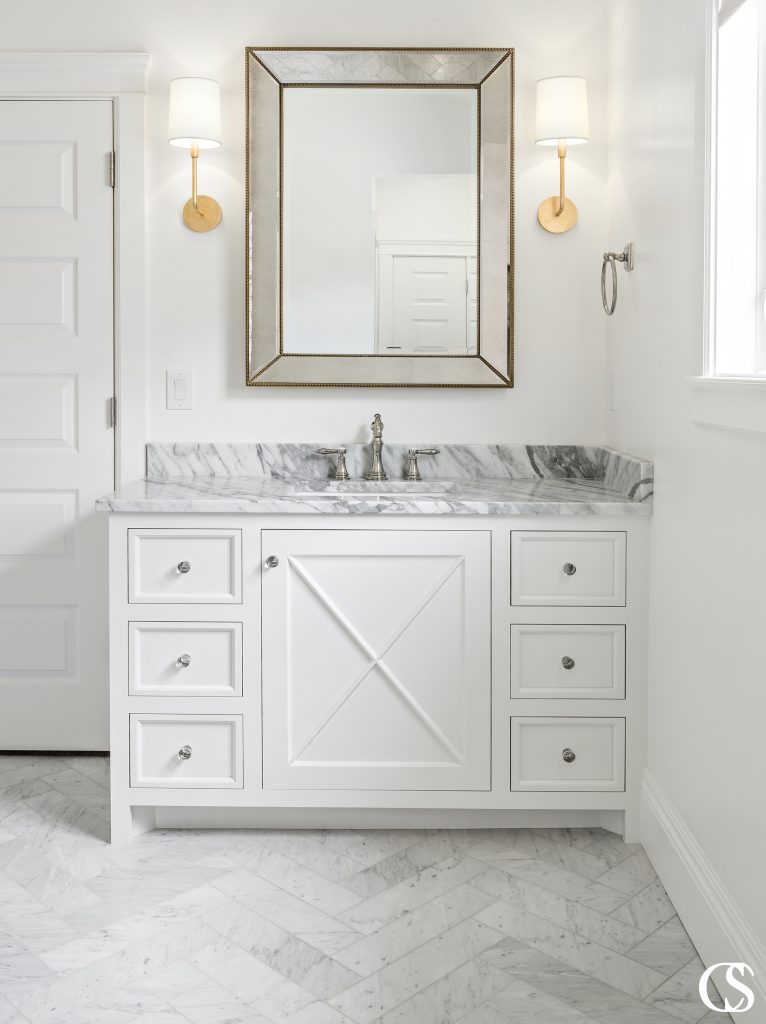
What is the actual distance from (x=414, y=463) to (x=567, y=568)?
66cm

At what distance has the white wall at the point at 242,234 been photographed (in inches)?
118

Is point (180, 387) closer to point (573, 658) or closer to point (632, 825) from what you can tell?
point (573, 658)

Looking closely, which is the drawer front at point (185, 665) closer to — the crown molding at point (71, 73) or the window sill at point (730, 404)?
the window sill at point (730, 404)

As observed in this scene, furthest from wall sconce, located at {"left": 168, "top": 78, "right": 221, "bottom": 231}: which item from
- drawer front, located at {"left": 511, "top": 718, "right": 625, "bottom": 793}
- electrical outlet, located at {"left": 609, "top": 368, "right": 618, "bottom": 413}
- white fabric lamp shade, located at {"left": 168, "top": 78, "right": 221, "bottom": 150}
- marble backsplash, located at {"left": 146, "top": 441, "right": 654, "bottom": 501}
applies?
drawer front, located at {"left": 511, "top": 718, "right": 625, "bottom": 793}

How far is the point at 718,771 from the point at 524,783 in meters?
0.70

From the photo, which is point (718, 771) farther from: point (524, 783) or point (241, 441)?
point (241, 441)

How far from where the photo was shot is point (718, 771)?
199 centimetres

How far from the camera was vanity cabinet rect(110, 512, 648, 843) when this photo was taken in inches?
101

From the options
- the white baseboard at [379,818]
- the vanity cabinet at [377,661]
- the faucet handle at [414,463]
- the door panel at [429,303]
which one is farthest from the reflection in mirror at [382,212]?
the white baseboard at [379,818]

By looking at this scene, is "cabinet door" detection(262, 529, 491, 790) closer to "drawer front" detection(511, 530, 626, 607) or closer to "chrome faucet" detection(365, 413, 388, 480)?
"drawer front" detection(511, 530, 626, 607)

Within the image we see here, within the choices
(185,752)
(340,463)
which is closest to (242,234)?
(340,463)

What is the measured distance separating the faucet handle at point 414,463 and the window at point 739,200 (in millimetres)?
1141

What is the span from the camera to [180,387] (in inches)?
122

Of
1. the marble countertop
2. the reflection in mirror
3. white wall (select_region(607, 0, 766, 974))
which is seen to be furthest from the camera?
the reflection in mirror
